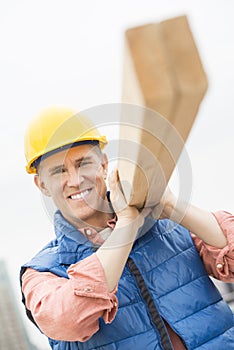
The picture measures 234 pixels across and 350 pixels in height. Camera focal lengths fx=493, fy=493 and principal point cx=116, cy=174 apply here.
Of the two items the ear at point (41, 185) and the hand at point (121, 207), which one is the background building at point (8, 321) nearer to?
the ear at point (41, 185)

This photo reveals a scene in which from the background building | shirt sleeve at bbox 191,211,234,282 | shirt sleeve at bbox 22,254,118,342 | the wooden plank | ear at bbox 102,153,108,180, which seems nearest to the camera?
the wooden plank

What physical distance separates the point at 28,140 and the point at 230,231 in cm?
71

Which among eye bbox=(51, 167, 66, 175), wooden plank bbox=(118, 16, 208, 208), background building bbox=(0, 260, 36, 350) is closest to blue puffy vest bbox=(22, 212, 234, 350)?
eye bbox=(51, 167, 66, 175)

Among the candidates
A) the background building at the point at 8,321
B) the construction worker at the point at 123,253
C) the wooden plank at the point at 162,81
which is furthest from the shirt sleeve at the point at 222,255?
the background building at the point at 8,321

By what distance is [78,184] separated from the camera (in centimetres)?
146

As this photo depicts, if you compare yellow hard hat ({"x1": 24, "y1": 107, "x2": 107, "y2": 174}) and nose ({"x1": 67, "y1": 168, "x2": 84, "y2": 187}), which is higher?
yellow hard hat ({"x1": 24, "y1": 107, "x2": 107, "y2": 174})

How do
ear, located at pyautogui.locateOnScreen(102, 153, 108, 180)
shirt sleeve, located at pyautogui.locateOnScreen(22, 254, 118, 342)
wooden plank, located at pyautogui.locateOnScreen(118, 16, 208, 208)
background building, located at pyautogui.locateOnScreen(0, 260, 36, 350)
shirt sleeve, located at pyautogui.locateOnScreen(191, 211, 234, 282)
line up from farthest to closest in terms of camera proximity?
background building, located at pyautogui.locateOnScreen(0, 260, 36, 350) < ear, located at pyautogui.locateOnScreen(102, 153, 108, 180) < shirt sleeve, located at pyautogui.locateOnScreen(191, 211, 234, 282) < shirt sleeve, located at pyautogui.locateOnScreen(22, 254, 118, 342) < wooden plank, located at pyautogui.locateOnScreen(118, 16, 208, 208)

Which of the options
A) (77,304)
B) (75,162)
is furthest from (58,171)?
(77,304)

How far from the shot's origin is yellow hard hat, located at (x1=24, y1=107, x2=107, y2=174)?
1.52m

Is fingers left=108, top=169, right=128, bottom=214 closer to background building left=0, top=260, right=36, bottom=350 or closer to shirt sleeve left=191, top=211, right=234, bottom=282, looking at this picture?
shirt sleeve left=191, top=211, right=234, bottom=282

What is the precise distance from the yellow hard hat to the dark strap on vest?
1.36 feet

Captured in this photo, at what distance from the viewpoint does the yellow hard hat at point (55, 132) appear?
1.52 metres

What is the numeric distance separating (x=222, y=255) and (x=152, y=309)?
259 mm

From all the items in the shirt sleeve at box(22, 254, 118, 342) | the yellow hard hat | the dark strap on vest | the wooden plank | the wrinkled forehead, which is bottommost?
the dark strap on vest
